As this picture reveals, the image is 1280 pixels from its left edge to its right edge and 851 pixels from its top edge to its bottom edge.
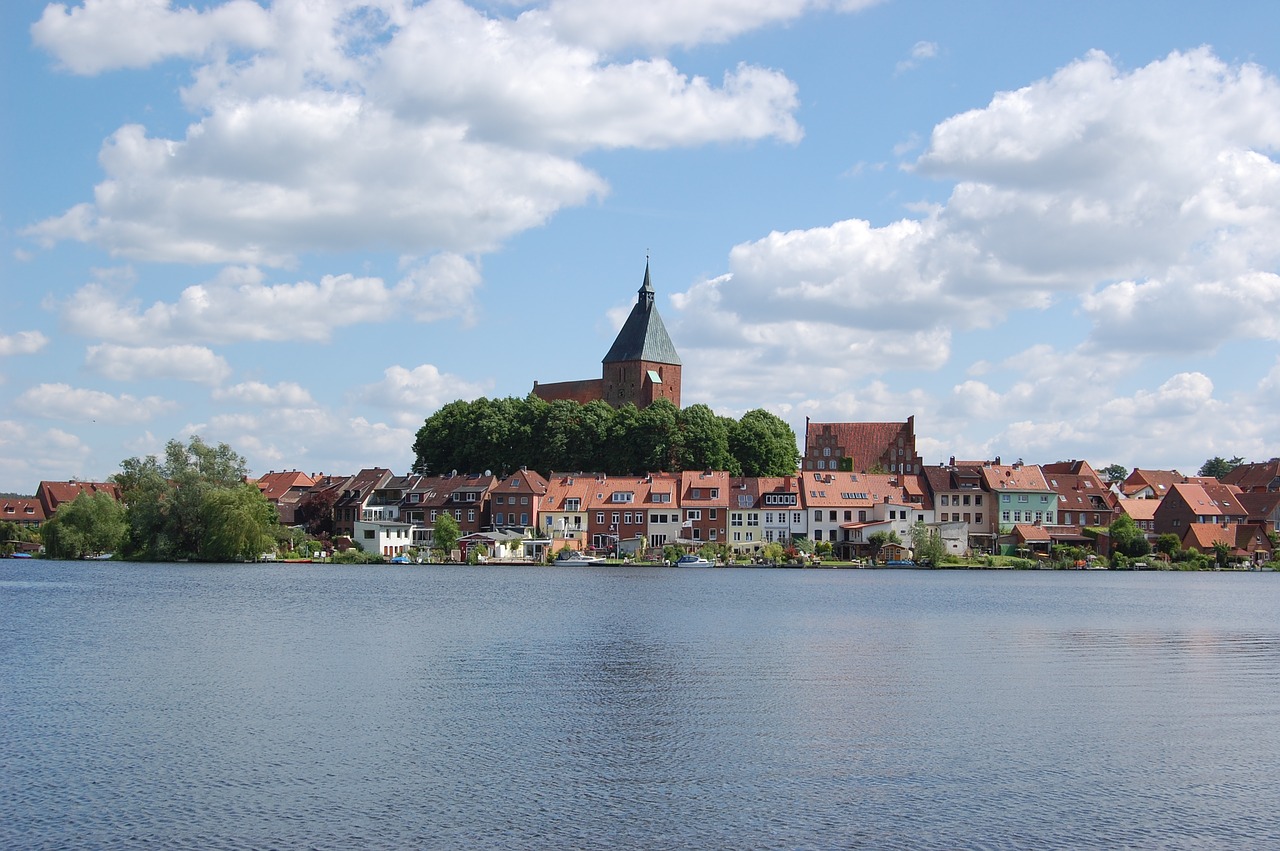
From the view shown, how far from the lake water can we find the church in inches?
3426

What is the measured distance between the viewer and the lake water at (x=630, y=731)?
18016mm

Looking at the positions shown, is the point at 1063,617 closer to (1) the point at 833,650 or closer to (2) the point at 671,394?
(1) the point at 833,650

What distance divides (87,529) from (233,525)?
15499 mm

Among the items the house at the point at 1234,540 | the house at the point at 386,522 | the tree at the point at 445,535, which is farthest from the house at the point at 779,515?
the house at the point at 1234,540

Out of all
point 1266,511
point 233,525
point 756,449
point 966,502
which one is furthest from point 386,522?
point 1266,511

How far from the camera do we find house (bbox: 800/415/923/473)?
5143 inches

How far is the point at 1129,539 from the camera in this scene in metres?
98.6

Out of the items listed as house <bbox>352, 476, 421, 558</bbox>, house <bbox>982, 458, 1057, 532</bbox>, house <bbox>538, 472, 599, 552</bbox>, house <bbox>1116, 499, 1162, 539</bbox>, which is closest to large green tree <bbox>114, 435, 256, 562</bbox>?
house <bbox>352, 476, 421, 558</bbox>

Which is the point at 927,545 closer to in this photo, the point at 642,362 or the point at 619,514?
the point at 619,514

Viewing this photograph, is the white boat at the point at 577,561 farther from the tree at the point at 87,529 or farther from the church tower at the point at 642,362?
the church tower at the point at 642,362

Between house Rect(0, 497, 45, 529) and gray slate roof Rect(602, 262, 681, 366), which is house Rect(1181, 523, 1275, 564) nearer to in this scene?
gray slate roof Rect(602, 262, 681, 366)

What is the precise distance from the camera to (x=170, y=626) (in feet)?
138

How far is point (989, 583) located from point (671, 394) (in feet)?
211

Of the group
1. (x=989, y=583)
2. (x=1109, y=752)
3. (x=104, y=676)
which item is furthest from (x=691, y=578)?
(x=1109, y=752)
